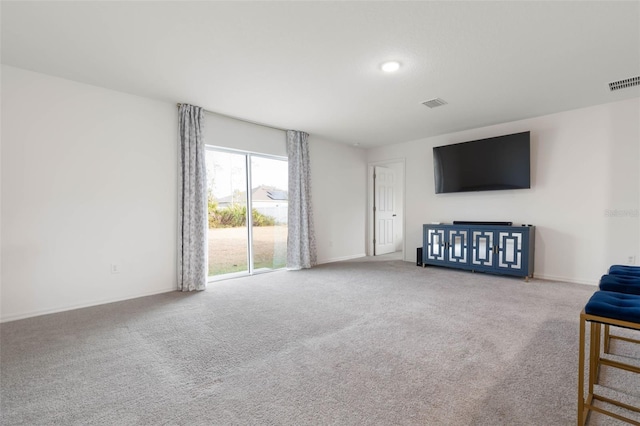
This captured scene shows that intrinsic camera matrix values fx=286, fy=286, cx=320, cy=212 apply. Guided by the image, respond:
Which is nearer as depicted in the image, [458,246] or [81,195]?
[81,195]

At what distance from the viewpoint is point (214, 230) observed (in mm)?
4551

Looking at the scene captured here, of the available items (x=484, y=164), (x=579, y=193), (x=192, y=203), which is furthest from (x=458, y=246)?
(x=192, y=203)

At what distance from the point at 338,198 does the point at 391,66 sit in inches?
137

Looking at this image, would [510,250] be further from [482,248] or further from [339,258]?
[339,258]

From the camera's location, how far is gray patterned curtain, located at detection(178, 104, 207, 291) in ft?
12.6

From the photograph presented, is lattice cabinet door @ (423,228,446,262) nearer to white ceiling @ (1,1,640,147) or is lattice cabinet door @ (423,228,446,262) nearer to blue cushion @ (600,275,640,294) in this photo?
white ceiling @ (1,1,640,147)

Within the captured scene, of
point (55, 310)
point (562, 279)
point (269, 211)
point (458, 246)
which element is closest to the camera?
Answer: point (55, 310)

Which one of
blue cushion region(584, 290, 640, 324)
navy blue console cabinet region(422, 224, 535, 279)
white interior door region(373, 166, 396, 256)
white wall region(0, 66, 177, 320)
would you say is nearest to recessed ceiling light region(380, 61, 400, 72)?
blue cushion region(584, 290, 640, 324)

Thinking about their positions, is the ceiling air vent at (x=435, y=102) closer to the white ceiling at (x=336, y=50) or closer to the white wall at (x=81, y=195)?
the white ceiling at (x=336, y=50)

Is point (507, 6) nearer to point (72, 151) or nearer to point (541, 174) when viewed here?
point (541, 174)

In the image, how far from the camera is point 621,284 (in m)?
1.83

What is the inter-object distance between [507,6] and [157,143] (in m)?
3.90

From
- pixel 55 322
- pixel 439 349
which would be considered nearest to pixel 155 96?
pixel 55 322

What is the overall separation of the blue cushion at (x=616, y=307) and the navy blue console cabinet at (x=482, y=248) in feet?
9.55
